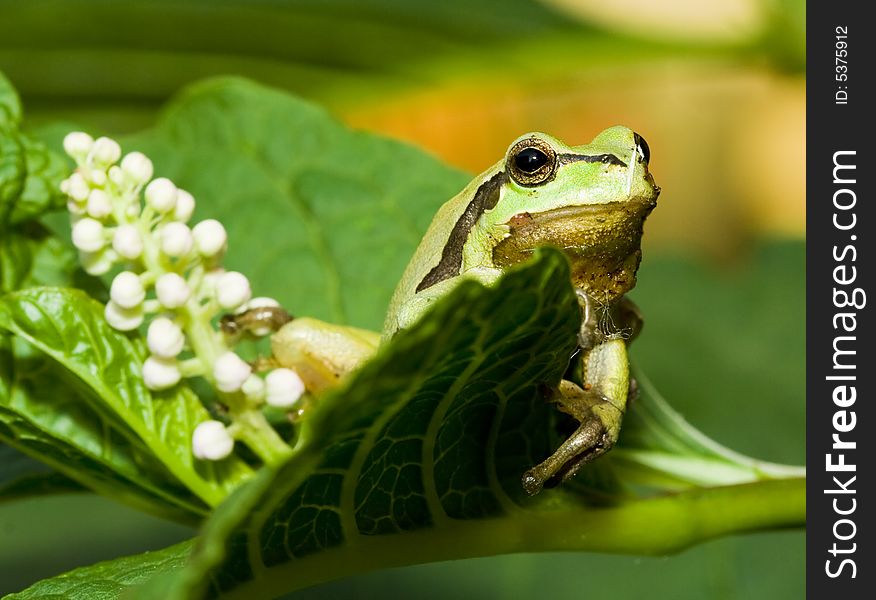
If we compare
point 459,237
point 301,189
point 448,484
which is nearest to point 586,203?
point 459,237

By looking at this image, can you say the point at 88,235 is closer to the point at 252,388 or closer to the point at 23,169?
the point at 23,169

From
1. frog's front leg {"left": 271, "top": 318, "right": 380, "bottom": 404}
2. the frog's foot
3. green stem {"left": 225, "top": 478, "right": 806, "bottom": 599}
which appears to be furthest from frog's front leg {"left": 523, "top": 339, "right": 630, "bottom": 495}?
frog's front leg {"left": 271, "top": 318, "right": 380, "bottom": 404}

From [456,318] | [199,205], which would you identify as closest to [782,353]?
[199,205]

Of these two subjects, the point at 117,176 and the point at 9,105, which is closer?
the point at 117,176

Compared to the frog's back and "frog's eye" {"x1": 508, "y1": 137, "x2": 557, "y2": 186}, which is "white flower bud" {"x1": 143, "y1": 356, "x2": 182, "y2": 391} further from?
"frog's eye" {"x1": 508, "y1": 137, "x2": 557, "y2": 186}

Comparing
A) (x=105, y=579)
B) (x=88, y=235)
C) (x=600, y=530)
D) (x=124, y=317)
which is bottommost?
(x=105, y=579)
